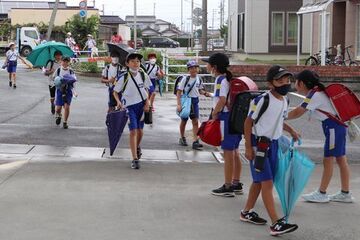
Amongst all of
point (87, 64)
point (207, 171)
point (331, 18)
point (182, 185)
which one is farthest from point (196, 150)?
point (331, 18)

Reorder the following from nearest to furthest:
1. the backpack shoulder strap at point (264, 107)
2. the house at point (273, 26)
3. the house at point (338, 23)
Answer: the backpack shoulder strap at point (264, 107) < the house at point (338, 23) < the house at point (273, 26)

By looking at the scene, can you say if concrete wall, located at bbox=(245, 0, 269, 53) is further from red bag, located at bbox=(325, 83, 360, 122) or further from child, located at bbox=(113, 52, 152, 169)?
red bag, located at bbox=(325, 83, 360, 122)

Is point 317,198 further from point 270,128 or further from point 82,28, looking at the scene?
point 82,28

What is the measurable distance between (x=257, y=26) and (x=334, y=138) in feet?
107

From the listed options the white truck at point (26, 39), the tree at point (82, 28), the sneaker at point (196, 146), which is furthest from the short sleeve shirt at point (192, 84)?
the white truck at point (26, 39)

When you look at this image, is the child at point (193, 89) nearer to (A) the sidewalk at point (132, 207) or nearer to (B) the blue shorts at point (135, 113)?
(B) the blue shorts at point (135, 113)

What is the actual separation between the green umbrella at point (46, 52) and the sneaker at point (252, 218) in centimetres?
855

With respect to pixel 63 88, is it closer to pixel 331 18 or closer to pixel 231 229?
pixel 231 229

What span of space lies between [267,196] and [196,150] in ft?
16.2

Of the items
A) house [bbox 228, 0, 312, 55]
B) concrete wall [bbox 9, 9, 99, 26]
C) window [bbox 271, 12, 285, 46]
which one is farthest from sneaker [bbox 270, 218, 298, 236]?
concrete wall [bbox 9, 9, 99, 26]

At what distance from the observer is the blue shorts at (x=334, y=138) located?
742 centimetres

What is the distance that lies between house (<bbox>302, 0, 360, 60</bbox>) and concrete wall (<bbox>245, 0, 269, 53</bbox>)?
5.31m

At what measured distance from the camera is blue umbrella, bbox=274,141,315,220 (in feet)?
20.1

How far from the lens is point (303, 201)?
746 cm
